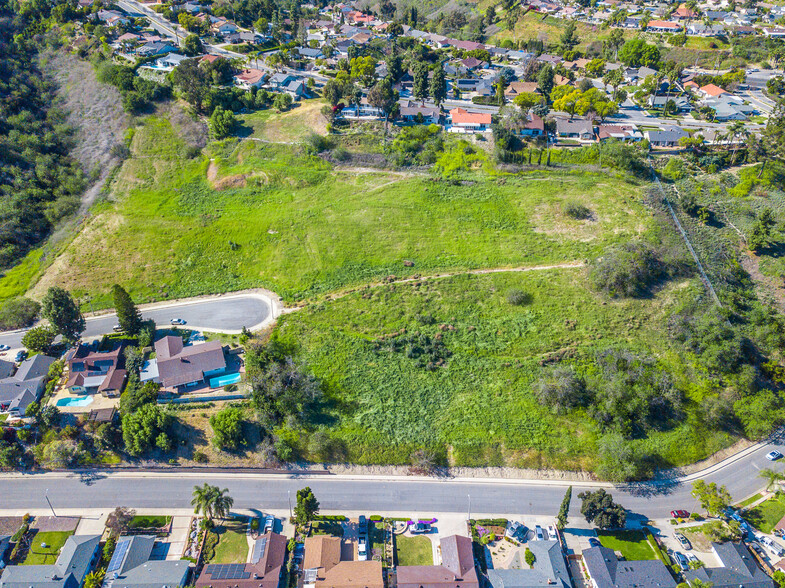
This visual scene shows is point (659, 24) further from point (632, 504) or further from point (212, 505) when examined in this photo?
point (212, 505)

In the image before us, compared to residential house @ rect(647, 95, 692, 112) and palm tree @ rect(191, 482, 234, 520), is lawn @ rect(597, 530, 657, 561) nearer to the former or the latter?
palm tree @ rect(191, 482, 234, 520)

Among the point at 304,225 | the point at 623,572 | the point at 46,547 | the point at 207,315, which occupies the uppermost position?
the point at 304,225

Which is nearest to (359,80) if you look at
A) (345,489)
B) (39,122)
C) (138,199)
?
(138,199)

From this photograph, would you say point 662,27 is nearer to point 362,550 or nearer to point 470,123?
point 470,123

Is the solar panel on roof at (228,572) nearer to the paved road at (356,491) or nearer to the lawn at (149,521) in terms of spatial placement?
the paved road at (356,491)

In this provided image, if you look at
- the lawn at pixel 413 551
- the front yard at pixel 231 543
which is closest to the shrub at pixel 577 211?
the lawn at pixel 413 551

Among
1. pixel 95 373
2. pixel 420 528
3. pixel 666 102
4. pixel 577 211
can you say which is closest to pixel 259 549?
pixel 420 528
